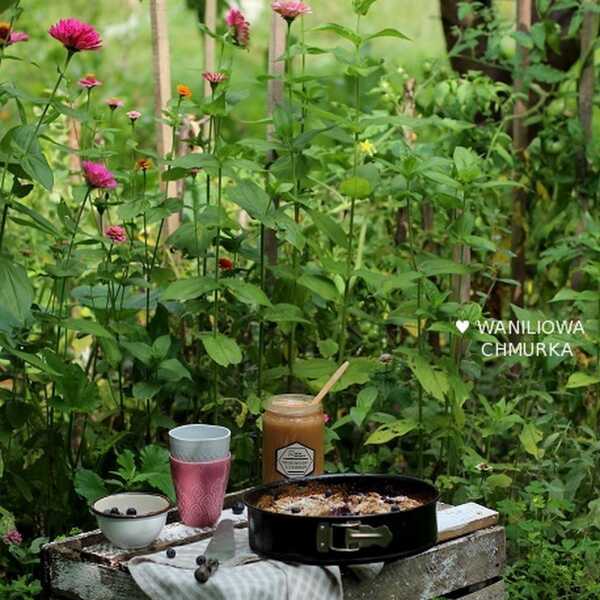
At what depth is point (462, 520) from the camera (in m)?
2.67

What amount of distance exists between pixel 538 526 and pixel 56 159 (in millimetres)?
1966

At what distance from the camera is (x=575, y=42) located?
4.05 metres

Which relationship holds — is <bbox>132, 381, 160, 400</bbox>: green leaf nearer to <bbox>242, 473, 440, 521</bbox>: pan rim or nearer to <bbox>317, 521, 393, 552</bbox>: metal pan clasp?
<bbox>242, 473, 440, 521</bbox>: pan rim

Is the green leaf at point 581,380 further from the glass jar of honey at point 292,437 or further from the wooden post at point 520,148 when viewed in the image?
the glass jar of honey at point 292,437

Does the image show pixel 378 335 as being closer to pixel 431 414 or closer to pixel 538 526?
pixel 431 414

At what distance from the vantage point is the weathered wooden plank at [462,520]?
2627 millimetres

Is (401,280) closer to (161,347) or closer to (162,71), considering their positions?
(161,347)

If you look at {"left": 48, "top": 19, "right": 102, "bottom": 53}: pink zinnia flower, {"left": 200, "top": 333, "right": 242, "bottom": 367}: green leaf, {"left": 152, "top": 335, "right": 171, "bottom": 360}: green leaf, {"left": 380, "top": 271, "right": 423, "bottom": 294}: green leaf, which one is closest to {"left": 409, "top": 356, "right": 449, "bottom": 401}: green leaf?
{"left": 380, "top": 271, "right": 423, "bottom": 294}: green leaf

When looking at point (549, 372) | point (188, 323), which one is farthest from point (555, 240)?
point (188, 323)

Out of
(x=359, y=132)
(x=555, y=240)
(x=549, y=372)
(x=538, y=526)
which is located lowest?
(x=538, y=526)

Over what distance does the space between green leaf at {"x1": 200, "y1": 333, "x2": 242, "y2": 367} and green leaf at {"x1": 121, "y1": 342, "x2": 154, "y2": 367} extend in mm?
118

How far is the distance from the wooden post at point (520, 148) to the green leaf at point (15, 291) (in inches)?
59.4

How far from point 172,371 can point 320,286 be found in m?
0.36

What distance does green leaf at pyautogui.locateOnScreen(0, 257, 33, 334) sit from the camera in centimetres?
260
